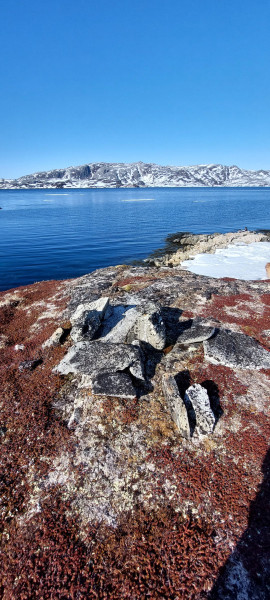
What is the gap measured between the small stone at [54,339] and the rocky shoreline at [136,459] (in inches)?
2.9

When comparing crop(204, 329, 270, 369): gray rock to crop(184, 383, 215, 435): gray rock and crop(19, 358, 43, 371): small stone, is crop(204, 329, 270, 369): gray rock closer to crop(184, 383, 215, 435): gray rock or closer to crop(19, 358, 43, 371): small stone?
crop(184, 383, 215, 435): gray rock

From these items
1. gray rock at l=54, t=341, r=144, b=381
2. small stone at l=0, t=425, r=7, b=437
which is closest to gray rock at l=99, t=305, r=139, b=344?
gray rock at l=54, t=341, r=144, b=381

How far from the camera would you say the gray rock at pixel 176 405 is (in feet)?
27.5

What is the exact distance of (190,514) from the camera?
21.4 ft

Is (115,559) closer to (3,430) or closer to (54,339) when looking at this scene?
(3,430)

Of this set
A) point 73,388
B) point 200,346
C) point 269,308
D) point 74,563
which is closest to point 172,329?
point 200,346

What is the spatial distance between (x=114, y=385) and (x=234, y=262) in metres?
33.4

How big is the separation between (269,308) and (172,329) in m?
7.58

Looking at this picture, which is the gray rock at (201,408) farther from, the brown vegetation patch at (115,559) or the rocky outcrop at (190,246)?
the rocky outcrop at (190,246)

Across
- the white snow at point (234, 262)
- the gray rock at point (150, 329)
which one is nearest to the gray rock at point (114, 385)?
the gray rock at point (150, 329)

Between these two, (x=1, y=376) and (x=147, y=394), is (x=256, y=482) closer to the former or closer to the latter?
(x=147, y=394)

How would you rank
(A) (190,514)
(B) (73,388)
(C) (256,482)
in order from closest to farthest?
(A) (190,514) → (C) (256,482) → (B) (73,388)

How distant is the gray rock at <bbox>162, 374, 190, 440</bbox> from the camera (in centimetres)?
838

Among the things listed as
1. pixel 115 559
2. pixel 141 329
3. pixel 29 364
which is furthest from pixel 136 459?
pixel 29 364
